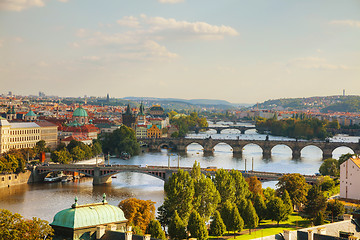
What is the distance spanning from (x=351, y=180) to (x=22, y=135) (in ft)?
138

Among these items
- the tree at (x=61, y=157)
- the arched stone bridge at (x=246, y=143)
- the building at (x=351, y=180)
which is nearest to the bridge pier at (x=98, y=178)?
the tree at (x=61, y=157)

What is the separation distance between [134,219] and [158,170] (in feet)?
70.8

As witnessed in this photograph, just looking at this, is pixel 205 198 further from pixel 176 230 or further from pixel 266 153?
pixel 266 153

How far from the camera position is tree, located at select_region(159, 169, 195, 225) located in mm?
28312

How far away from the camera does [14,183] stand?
1944 inches

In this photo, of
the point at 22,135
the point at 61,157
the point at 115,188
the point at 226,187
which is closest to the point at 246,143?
the point at 61,157

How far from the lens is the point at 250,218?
28203 mm

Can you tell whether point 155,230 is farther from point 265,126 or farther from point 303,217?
point 265,126

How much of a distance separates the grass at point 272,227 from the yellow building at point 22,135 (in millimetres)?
38463

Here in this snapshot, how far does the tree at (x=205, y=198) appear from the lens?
29.1m

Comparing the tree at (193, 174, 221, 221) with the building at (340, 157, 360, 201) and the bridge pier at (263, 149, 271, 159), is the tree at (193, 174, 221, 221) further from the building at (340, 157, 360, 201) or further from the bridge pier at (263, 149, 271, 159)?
the bridge pier at (263, 149, 271, 159)

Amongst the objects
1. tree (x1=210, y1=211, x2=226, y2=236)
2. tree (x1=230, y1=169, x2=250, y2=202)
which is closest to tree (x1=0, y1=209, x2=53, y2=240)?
tree (x1=210, y1=211, x2=226, y2=236)

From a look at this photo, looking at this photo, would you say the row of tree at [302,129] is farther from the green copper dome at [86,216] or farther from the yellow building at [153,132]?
the green copper dome at [86,216]

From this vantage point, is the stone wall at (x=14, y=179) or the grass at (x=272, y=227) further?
the stone wall at (x=14, y=179)
